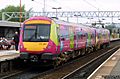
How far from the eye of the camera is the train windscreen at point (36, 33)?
754 inches

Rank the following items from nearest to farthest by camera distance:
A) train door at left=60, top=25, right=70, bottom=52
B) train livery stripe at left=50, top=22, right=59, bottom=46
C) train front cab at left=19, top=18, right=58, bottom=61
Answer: train front cab at left=19, top=18, right=58, bottom=61 < train livery stripe at left=50, top=22, right=59, bottom=46 < train door at left=60, top=25, right=70, bottom=52

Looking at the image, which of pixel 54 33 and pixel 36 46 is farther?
pixel 54 33

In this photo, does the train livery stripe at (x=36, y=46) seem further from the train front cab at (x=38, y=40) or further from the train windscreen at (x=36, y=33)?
the train windscreen at (x=36, y=33)

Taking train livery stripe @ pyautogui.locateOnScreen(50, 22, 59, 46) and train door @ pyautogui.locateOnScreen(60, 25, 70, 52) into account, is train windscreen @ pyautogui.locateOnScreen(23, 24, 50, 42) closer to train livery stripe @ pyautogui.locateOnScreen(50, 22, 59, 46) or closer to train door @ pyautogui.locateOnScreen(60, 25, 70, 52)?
train livery stripe @ pyautogui.locateOnScreen(50, 22, 59, 46)

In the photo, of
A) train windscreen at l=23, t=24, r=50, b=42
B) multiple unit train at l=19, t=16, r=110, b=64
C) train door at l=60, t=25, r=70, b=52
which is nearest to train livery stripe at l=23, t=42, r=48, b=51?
multiple unit train at l=19, t=16, r=110, b=64

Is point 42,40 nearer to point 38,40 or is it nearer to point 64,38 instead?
point 38,40

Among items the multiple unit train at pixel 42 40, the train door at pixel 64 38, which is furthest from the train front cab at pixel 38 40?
the train door at pixel 64 38

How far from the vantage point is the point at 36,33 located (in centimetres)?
1936

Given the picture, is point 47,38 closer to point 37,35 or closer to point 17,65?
point 37,35

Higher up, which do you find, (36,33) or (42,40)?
(36,33)

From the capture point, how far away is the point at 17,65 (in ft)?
68.1

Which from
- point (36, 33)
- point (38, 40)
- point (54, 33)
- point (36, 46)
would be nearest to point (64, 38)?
point (54, 33)

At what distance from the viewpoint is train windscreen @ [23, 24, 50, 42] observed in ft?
62.8

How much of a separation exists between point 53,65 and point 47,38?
1.81 meters
